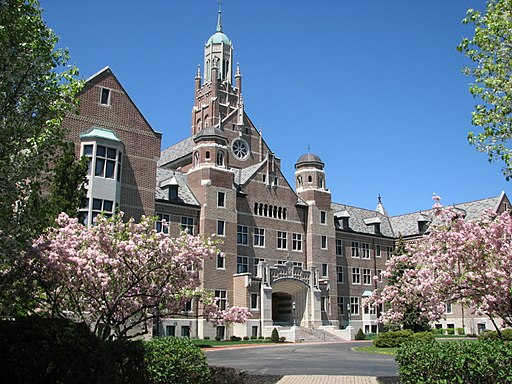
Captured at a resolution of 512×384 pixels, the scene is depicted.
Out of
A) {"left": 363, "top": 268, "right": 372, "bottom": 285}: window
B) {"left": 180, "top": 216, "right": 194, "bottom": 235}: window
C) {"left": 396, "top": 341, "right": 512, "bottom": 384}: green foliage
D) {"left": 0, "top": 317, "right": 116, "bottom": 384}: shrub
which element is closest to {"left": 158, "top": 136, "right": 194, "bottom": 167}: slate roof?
{"left": 180, "top": 216, "right": 194, "bottom": 235}: window

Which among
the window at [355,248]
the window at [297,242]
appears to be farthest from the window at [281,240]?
the window at [355,248]

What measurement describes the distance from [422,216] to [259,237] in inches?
893

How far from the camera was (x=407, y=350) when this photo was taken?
1294 centimetres

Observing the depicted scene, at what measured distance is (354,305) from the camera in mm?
55062

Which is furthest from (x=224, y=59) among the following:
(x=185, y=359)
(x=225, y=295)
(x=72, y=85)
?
(x=185, y=359)

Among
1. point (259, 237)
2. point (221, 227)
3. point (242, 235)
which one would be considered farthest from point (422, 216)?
point (221, 227)

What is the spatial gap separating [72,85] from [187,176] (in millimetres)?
29692

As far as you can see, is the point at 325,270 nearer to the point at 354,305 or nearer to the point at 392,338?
the point at 354,305

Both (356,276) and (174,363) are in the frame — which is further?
(356,276)

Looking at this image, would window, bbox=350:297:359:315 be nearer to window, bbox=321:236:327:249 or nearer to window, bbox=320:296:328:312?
window, bbox=320:296:328:312

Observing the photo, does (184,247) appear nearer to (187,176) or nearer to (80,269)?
(80,269)

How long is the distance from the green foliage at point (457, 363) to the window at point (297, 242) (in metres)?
37.2

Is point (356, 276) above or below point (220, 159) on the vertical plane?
below

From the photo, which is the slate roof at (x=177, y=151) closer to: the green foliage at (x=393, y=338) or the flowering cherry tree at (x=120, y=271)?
the green foliage at (x=393, y=338)
